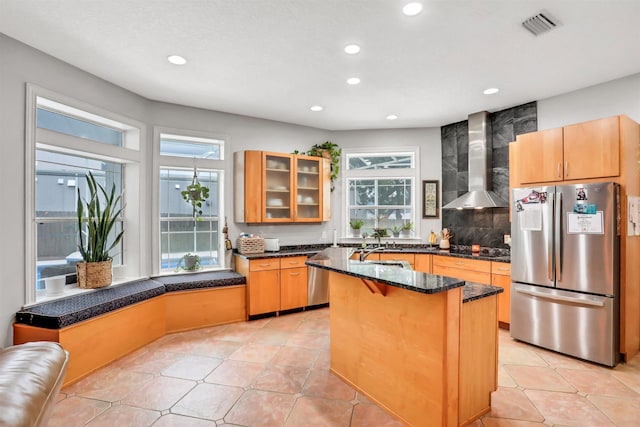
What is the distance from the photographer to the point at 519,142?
3.60 meters

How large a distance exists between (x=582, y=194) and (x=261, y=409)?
10.8 ft

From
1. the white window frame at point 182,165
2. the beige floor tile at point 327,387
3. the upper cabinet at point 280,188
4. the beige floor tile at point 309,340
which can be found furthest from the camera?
the upper cabinet at point 280,188

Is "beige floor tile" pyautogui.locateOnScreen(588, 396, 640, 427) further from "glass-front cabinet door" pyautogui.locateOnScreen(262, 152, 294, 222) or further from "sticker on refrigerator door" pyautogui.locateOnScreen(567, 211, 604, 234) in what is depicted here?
"glass-front cabinet door" pyautogui.locateOnScreen(262, 152, 294, 222)

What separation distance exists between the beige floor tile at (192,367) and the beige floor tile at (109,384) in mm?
184

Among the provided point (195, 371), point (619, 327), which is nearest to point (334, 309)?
point (195, 371)

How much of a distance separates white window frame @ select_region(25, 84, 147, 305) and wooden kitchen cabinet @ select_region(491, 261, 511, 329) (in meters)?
4.23

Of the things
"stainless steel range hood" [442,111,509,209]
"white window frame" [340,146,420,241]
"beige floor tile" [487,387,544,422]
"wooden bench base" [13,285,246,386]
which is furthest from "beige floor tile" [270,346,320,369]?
"stainless steel range hood" [442,111,509,209]

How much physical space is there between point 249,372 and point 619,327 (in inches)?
131

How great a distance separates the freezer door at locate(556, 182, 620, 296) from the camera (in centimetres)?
290

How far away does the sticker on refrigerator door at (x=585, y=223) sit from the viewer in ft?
9.60

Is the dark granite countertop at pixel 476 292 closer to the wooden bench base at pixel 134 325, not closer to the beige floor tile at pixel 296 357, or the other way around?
the beige floor tile at pixel 296 357

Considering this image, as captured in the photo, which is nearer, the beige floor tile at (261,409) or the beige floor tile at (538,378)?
the beige floor tile at (261,409)

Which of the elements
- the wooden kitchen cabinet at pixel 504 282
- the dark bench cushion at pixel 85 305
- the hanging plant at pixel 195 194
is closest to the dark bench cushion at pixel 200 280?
the dark bench cushion at pixel 85 305

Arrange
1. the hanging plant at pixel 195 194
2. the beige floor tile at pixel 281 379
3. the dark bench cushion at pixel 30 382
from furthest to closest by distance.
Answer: the hanging plant at pixel 195 194, the beige floor tile at pixel 281 379, the dark bench cushion at pixel 30 382
